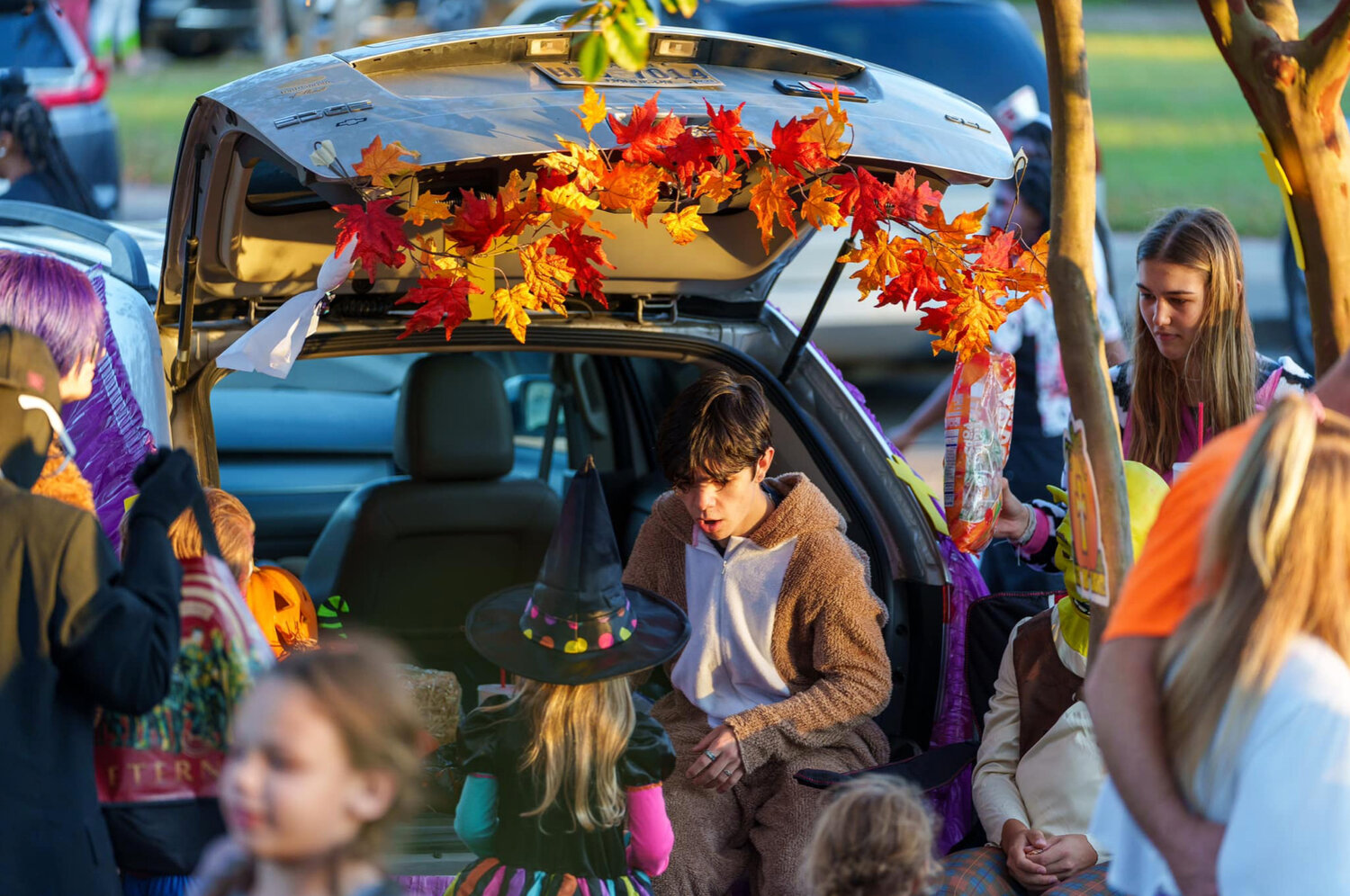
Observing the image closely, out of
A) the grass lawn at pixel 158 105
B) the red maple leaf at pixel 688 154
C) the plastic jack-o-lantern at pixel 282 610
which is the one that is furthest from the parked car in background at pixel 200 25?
the red maple leaf at pixel 688 154

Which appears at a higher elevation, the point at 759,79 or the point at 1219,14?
the point at 1219,14

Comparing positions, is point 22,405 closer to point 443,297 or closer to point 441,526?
point 443,297

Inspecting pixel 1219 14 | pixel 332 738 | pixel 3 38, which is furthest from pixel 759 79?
pixel 3 38

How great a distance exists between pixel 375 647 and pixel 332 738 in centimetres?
17

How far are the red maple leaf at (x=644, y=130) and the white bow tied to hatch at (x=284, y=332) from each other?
554 millimetres

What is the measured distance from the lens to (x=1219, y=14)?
251 centimetres

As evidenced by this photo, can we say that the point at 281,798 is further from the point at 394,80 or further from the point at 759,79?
the point at 759,79

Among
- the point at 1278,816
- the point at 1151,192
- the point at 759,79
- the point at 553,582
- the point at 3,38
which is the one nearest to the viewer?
the point at 1278,816

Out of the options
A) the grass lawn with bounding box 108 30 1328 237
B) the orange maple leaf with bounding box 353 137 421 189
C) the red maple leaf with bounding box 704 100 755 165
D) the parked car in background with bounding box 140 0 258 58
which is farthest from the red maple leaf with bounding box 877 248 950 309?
the parked car in background with bounding box 140 0 258 58

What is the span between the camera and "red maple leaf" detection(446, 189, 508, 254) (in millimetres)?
2930

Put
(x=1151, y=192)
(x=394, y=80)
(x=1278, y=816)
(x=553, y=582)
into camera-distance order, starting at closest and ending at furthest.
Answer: (x=1278, y=816) → (x=553, y=582) → (x=394, y=80) → (x=1151, y=192)

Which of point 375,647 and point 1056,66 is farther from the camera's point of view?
point 1056,66

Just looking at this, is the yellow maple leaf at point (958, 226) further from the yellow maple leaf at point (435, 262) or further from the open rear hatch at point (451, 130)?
the yellow maple leaf at point (435, 262)

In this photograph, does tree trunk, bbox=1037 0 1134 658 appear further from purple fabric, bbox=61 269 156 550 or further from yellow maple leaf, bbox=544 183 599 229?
purple fabric, bbox=61 269 156 550
